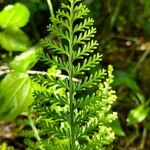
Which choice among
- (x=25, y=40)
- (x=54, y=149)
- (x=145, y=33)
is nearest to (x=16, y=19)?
(x=25, y=40)

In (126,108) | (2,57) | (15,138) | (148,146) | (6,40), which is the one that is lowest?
(148,146)

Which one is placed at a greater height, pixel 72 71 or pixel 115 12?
pixel 72 71

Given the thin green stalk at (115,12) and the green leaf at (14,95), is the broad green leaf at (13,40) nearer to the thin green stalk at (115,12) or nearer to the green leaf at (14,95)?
the green leaf at (14,95)

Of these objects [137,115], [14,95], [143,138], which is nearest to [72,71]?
[14,95]

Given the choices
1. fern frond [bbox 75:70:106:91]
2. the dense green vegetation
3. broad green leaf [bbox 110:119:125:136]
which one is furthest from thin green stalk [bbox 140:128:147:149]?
fern frond [bbox 75:70:106:91]

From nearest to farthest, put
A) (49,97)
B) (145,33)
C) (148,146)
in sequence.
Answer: (49,97), (148,146), (145,33)

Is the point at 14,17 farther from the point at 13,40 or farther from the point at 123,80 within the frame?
the point at 123,80

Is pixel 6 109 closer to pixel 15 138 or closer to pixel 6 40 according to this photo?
pixel 6 40
